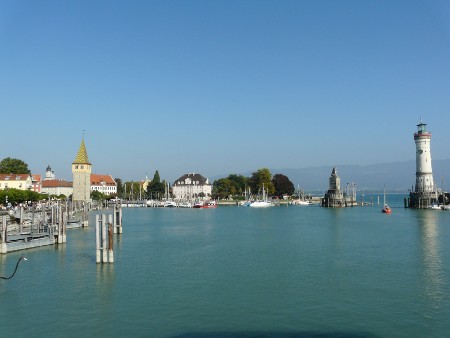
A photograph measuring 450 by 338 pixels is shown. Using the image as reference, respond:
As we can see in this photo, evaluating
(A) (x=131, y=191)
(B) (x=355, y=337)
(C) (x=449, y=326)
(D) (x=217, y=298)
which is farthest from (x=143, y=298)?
(A) (x=131, y=191)

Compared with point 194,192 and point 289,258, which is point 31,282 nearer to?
point 289,258

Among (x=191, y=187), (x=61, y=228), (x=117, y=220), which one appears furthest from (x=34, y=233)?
(x=191, y=187)

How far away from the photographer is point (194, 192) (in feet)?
565

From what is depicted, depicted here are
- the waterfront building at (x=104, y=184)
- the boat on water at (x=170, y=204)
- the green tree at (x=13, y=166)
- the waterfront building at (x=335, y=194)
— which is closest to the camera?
the green tree at (x=13, y=166)

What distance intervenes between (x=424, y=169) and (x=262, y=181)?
58.1 m

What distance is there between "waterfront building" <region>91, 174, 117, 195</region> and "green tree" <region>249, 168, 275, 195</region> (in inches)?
2092

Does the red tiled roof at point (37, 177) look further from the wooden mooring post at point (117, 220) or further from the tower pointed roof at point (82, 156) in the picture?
the wooden mooring post at point (117, 220)

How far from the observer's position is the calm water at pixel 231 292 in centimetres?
1898

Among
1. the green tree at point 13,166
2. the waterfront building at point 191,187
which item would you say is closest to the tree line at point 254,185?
the waterfront building at point 191,187

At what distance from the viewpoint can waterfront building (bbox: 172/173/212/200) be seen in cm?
17150

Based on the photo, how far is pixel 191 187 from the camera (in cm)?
17288

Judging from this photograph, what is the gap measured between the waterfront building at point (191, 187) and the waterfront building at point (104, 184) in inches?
887

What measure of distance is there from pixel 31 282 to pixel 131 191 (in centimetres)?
Result: 14299

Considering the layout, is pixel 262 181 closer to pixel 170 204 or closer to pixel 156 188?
pixel 170 204
